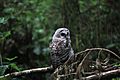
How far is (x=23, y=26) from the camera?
791 cm

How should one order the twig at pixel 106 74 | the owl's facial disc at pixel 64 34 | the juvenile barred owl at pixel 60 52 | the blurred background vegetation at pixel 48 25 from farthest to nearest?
the blurred background vegetation at pixel 48 25
the owl's facial disc at pixel 64 34
the juvenile barred owl at pixel 60 52
the twig at pixel 106 74

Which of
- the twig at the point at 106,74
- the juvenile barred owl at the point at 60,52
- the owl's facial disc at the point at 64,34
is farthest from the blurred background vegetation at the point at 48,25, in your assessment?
the twig at the point at 106,74

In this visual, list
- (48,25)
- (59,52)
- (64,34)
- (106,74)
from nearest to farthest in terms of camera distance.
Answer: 1. (106,74)
2. (59,52)
3. (64,34)
4. (48,25)

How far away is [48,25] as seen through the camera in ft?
28.6

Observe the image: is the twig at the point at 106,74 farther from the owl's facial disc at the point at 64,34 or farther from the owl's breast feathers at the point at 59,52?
the owl's facial disc at the point at 64,34

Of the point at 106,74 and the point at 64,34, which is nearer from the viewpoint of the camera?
the point at 106,74

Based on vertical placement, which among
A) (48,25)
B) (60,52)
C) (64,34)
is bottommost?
(48,25)

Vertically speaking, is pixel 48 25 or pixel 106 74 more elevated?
pixel 106 74

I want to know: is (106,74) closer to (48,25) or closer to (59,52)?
(59,52)

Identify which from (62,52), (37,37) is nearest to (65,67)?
(62,52)

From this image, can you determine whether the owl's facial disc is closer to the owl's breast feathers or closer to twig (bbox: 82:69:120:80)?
the owl's breast feathers

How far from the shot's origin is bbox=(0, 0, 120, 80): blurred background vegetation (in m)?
6.71

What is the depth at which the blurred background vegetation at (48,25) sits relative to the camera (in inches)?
264

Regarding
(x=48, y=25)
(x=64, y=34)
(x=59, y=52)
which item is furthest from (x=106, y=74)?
(x=48, y=25)
